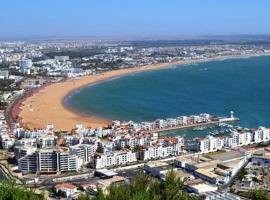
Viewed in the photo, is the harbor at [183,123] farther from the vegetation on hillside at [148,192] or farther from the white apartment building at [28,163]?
the vegetation on hillside at [148,192]

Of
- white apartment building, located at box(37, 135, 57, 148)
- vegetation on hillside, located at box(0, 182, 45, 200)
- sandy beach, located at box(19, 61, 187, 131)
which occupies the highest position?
vegetation on hillside, located at box(0, 182, 45, 200)

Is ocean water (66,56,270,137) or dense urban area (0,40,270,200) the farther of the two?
ocean water (66,56,270,137)

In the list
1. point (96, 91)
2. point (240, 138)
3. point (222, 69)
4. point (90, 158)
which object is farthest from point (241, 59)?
point (90, 158)

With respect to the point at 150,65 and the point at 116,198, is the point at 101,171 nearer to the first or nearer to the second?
the point at 116,198

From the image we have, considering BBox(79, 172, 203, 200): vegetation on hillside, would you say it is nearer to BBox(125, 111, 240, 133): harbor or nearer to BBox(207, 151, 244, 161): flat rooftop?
BBox(207, 151, 244, 161): flat rooftop

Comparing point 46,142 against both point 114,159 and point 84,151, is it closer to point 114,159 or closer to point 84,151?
point 84,151

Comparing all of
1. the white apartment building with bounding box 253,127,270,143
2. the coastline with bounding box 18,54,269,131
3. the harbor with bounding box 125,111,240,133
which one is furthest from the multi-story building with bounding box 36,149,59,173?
the white apartment building with bounding box 253,127,270,143
